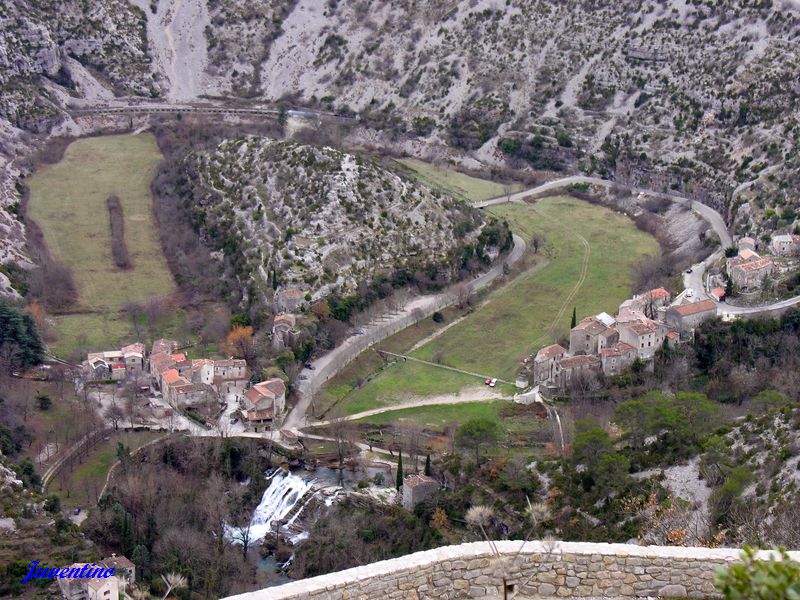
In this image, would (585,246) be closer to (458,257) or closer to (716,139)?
(458,257)

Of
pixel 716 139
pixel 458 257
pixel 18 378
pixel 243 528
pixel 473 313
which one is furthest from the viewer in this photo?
pixel 716 139

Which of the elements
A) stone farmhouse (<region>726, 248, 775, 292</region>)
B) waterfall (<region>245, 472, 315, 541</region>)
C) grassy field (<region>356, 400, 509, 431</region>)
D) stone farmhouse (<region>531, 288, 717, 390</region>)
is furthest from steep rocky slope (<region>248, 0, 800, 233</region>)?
waterfall (<region>245, 472, 315, 541</region>)

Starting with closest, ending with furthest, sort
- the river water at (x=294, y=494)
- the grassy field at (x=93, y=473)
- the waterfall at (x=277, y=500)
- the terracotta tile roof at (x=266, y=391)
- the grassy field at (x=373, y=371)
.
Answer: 1. the river water at (x=294, y=494)
2. the grassy field at (x=93, y=473)
3. the waterfall at (x=277, y=500)
4. the terracotta tile roof at (x=266, y=391)
5. the grassy field at (x=373, y=371)

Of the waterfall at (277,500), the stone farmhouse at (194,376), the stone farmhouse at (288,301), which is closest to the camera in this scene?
the waterfall at (277,500)

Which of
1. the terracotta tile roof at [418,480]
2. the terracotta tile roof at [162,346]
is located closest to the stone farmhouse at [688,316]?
the terracotta tile roof at [418,480]

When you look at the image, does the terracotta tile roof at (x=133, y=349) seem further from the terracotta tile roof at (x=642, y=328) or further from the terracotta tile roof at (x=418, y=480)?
Answer: the terracotta tile roof at (x=642, y=328)

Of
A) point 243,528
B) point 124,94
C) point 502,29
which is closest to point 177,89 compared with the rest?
point 124,94

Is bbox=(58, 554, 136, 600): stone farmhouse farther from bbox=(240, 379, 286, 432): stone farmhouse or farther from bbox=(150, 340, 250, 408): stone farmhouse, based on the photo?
bbox=(150, 340, 250, 408): stone farmhouse
